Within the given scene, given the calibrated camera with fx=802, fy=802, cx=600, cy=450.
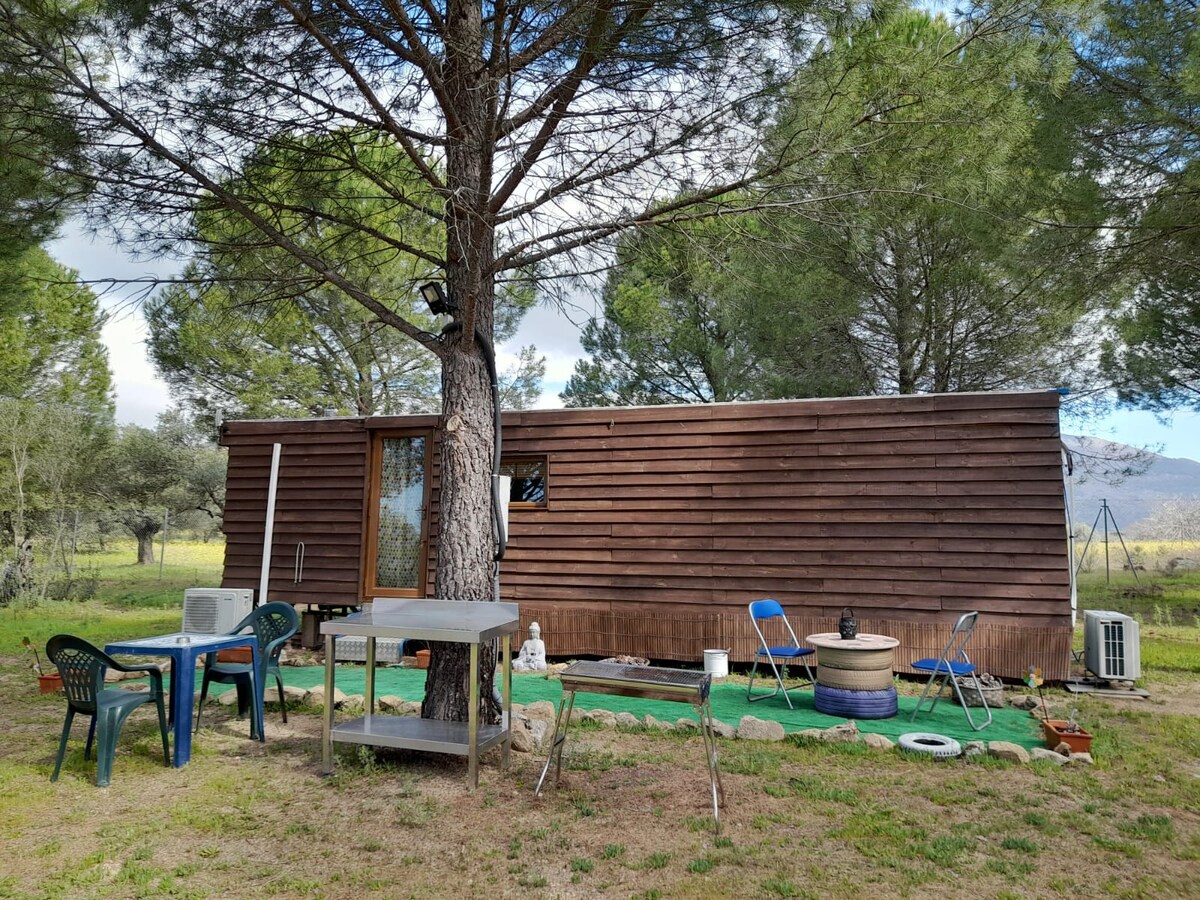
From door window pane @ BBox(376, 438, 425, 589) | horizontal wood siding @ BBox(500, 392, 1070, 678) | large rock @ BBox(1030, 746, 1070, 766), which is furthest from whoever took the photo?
door window pane @ BBox(376, 438, 425, 589)

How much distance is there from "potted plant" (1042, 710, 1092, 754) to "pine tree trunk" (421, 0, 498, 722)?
3.05 meters

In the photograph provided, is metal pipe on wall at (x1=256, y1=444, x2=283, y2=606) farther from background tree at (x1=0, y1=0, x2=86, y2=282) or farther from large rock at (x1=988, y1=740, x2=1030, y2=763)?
large rock at (x1=988, y1=740, x2=1030, y2=763)

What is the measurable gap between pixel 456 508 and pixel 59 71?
3.30m

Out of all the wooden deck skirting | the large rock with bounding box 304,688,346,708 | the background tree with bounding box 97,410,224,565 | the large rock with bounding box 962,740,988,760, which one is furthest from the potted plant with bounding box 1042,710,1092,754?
the background tree with bounding box 97,410,224,565

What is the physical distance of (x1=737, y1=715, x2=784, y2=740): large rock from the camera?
4.58m

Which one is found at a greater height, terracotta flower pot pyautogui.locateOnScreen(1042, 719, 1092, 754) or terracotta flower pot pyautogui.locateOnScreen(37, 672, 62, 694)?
terracotta flower pot pyautogui.locateOnScreen(1042, 719, 1092, 754)

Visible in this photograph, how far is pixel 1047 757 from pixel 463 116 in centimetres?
459

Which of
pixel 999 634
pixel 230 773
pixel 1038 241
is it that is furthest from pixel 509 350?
pixel 230 773

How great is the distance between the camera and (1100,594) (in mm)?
13219

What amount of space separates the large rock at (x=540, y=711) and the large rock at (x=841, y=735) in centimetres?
159

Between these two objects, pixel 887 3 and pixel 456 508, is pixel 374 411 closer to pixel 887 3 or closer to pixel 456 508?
pixel 456 508

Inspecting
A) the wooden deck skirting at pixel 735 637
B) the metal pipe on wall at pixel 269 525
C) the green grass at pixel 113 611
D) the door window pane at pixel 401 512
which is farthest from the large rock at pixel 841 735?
the green grass at pixel 113 611

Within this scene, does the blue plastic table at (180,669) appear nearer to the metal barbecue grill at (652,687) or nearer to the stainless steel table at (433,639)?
the stainless steel table at (433,639)

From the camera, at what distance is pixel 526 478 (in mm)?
7965
